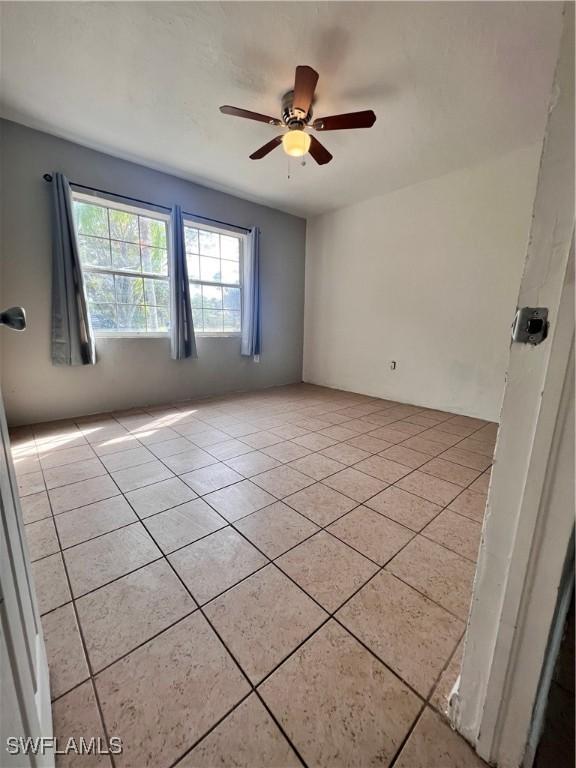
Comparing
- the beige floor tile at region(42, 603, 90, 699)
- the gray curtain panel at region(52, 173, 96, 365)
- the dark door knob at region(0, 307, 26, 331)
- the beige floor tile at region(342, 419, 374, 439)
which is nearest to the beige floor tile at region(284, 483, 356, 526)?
the beige floor tile at region(42, 603, 90, 699)

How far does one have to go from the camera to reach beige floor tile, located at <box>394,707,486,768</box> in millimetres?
720

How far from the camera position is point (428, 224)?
3.51m

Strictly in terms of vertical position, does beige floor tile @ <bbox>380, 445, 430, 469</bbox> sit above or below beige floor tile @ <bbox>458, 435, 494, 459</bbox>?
below

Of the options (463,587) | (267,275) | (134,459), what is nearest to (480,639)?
(463,587)

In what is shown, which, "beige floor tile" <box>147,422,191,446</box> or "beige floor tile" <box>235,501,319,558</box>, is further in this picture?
"beige floor tile" <box>147,422,191,446</box>

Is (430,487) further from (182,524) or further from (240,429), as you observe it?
(240,429)

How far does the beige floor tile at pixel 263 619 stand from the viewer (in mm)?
955

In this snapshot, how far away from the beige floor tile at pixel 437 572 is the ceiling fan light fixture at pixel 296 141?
2617mm

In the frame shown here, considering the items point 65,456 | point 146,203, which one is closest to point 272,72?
point 146,203

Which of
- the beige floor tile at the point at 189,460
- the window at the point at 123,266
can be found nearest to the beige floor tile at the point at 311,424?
the beige floor tile at the point at 189,460

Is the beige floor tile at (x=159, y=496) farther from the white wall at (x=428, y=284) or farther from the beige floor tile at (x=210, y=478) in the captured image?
the white wall at (x=428, y=284)

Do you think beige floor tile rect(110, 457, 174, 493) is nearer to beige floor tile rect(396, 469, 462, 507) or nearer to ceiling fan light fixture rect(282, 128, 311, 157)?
beige floor tile rect(396, 469, 462, 507)

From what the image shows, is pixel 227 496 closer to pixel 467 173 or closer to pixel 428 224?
pixel 428 224

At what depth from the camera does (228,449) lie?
2.49 m
